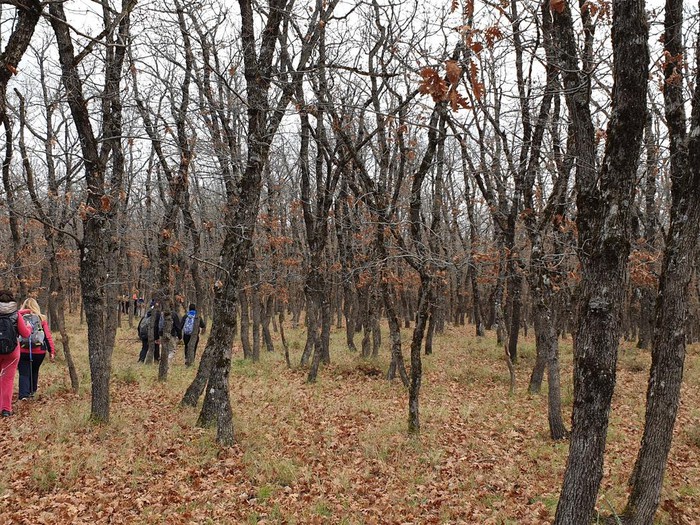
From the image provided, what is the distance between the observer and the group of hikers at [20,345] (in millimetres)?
8523

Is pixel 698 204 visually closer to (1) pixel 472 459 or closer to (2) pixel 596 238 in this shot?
(2) pixel 596 238

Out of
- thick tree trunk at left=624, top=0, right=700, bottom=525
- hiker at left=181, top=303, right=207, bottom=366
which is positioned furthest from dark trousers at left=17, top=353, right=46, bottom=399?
thick tree trunk at left=624, top=0, right=700, bottom=525

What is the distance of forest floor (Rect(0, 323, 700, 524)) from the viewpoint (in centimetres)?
568

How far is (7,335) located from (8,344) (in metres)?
0.16

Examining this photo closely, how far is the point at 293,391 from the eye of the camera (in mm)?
11461

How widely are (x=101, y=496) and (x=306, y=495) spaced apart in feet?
7.85

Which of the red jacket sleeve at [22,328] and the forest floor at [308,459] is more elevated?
the red jacket sleeve at [22,328]

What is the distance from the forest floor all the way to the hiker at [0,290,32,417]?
0.37m

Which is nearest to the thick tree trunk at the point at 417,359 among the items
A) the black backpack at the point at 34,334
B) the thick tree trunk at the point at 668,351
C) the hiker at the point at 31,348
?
the thick tree trunk at the point at 668,351

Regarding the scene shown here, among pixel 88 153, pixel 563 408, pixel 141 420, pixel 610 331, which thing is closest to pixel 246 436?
pixel 141 420

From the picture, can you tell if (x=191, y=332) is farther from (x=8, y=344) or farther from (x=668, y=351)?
(x=668, y=351)

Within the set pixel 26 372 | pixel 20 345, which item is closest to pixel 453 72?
pixel 20 345

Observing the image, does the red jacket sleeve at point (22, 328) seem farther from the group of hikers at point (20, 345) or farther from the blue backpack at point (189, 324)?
the blue backpack at point (189, 324)

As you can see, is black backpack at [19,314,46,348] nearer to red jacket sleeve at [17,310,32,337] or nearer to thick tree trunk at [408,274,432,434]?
red jacket sleeve at [17,310,32,337]
